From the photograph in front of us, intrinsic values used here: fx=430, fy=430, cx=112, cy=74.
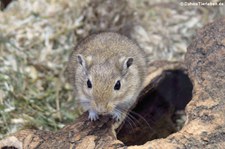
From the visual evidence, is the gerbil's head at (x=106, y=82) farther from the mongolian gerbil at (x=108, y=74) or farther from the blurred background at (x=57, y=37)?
the blurred background at (x=57, y=37)

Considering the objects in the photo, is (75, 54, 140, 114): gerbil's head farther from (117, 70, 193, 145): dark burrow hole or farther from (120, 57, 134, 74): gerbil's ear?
(117, 70, 193, 145): dark burrow hole

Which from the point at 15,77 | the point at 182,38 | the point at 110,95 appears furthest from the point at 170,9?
the point at 110,95

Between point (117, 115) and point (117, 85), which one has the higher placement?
point (117, 85)

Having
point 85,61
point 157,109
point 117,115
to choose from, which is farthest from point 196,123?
point 85,61

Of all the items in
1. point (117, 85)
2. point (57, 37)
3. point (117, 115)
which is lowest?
point (117, 115)

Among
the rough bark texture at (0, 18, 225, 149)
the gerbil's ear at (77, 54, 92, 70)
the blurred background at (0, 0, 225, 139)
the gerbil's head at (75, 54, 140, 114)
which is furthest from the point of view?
the blurred background at (0, 0, 225, 139)

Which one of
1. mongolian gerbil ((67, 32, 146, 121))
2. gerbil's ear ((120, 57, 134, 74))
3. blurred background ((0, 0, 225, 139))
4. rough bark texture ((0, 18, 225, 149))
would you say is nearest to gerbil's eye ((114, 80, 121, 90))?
mongolian gerbil ((67, 32, 146, 121))

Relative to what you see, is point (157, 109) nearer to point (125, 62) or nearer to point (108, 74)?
point (125, 62)
